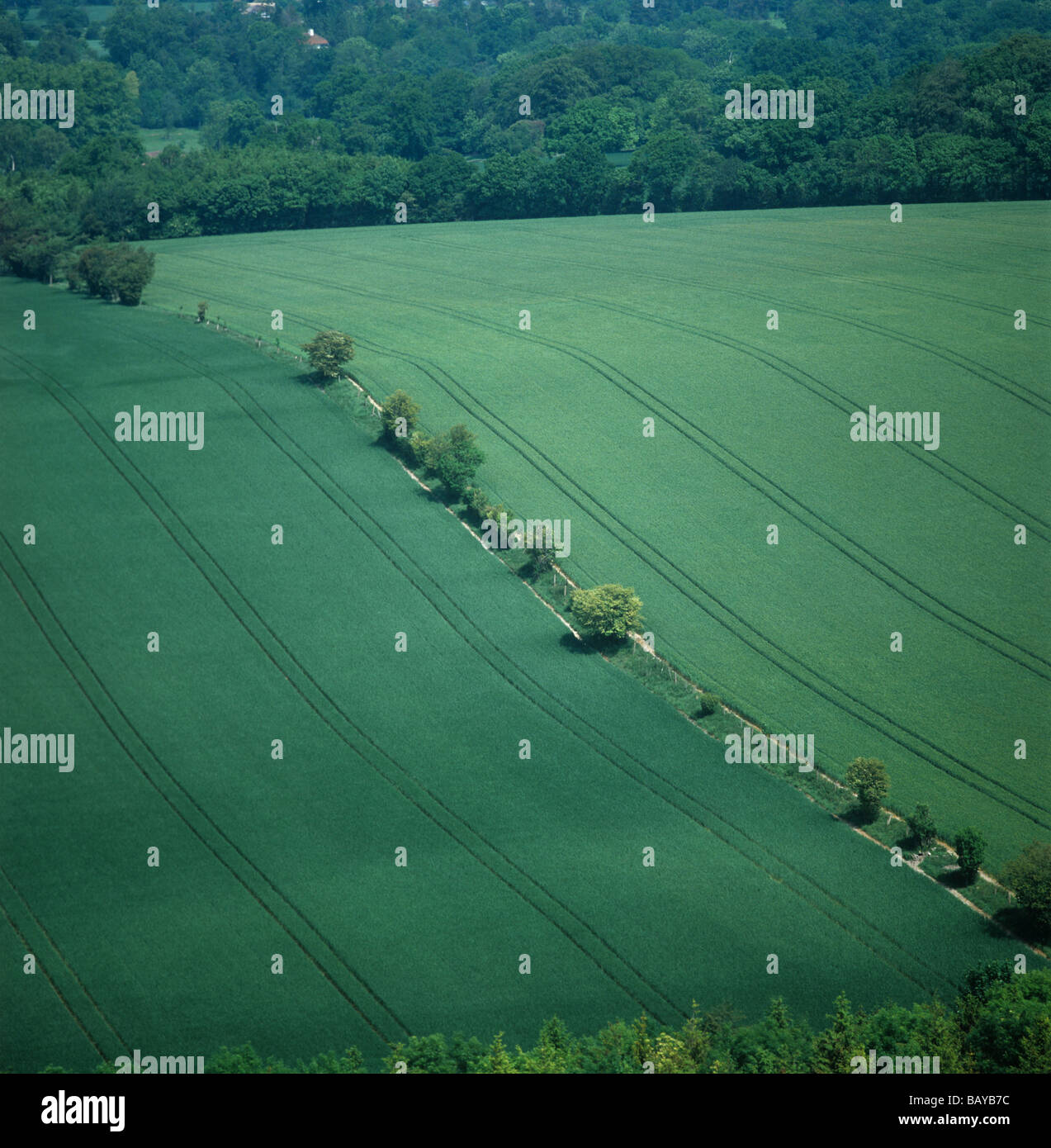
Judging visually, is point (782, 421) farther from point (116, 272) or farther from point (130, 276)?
point (116, 272)

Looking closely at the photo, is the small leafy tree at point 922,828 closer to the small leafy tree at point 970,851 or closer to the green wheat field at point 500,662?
the small leafy tree at point 970,851

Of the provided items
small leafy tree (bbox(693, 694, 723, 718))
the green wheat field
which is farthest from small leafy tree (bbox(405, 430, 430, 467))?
small leafy tree (bbox(693, 694, 723, 718))

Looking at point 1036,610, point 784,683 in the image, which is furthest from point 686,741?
point 1036,610

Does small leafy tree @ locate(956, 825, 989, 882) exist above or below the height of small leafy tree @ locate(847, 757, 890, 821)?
below

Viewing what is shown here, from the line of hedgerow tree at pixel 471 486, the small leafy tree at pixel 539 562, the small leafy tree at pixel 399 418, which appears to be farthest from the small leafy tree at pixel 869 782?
the small leafy tree at pixel 399 418

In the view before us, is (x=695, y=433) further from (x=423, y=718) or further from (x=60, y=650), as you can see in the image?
(x=60, y=650)

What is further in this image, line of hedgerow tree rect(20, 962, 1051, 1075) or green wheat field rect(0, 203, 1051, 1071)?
green wheat field rect(0, 203, 1051, 1071)

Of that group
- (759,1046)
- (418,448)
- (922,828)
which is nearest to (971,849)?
(922,828)

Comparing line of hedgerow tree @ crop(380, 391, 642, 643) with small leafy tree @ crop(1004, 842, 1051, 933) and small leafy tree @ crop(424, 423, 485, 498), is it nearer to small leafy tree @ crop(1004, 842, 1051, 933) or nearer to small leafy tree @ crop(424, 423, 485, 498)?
small leafy tree @ crop(424, 423, 485, 498)
